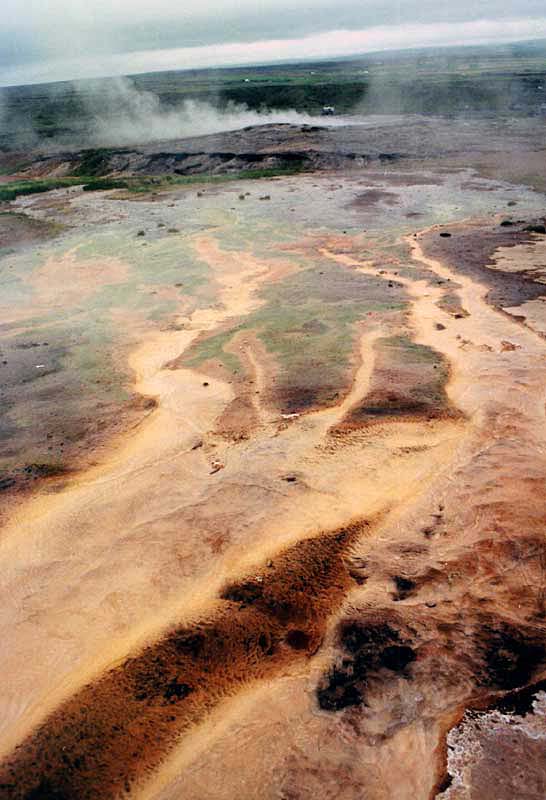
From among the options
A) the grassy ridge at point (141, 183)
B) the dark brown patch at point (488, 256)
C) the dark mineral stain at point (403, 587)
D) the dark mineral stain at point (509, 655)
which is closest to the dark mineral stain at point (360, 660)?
the dark mineral stain at point (403, 587)

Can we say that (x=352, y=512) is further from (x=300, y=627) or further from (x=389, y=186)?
(x=389, y=186)

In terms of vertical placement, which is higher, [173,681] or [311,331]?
[311,331]

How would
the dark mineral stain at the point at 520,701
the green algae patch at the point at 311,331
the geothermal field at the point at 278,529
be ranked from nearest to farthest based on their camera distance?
the geothermal field at the point at 278,529 < the dark mineral stain at the point at 520,701 < the green algae patch at the point at 311,331

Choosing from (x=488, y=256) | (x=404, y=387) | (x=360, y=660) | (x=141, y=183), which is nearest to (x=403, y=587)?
(x=360, y=660)

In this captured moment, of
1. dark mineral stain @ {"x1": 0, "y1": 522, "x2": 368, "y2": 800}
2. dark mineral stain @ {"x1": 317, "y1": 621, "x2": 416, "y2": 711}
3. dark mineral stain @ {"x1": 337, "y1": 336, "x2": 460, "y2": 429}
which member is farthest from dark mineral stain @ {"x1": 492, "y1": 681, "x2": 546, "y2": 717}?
dark mineral stain @ {"x1": 337, "y1": 336, "x2": 460, "y2": 429}

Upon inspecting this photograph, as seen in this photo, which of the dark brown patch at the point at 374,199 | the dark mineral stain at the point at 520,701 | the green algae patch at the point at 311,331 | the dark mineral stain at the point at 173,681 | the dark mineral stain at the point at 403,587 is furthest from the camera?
the dark brown patch at the point at 374,199

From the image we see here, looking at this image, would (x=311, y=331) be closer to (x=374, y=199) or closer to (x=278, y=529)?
(x=278, y=529)

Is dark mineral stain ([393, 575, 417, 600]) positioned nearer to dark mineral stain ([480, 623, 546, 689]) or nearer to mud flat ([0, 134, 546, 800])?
mud flat ([0, 134, 546, 800])

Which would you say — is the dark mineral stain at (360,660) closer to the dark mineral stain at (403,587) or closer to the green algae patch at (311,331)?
the dark mineral stain at (403,587)
